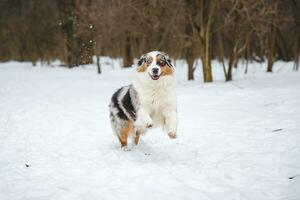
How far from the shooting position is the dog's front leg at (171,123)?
5.86 meters

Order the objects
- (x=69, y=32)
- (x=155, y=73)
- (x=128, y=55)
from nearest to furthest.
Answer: (x=155, y=73), (x=128, y=55), (x=69, y=32)

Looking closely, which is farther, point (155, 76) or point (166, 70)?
point (166, 70)

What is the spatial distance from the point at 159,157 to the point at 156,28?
45.3ft

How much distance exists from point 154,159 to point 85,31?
23.6 m

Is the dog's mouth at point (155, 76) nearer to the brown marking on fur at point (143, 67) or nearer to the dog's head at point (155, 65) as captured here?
the dog's head at point (155, 65)

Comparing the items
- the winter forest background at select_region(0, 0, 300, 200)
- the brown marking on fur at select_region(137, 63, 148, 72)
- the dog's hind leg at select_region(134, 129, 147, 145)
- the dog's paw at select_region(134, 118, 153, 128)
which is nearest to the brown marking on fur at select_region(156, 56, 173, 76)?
the brown marking on fur at select_region(137, 63, 148, 72)

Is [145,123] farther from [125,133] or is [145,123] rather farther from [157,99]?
[125,133]

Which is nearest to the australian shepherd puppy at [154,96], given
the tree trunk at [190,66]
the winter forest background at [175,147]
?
the winter forest background at [175,147]

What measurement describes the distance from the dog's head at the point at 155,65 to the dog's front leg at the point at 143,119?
586mm

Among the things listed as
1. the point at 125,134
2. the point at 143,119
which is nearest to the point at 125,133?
the point at 125,134

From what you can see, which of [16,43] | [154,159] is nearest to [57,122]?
[154,159]

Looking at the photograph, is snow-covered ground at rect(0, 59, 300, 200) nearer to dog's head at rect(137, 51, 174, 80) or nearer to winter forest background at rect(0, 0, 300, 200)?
winter forest background at rect(0, 0, 300, 200)

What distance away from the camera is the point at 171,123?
5867 millimetres

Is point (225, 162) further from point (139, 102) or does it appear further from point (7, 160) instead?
point (7, 160)
